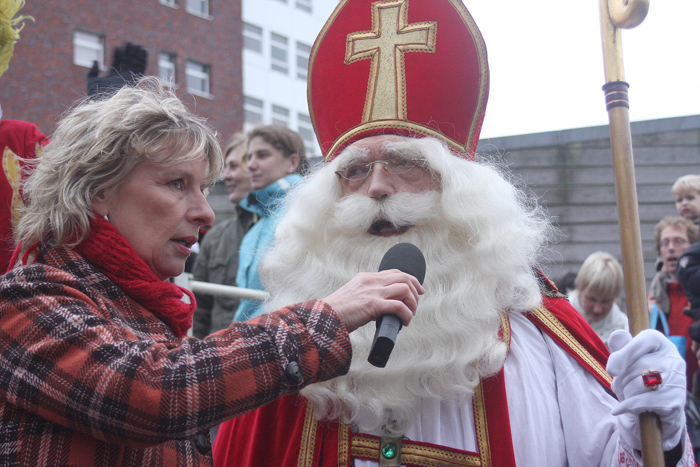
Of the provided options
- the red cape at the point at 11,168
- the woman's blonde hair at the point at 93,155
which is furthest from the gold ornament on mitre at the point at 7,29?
the woman's blonde hair at the point at 93,155

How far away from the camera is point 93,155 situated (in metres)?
1.83

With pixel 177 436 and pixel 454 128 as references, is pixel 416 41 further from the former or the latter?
pixel 177 436

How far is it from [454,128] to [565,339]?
0.95 metres

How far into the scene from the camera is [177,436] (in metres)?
1.53

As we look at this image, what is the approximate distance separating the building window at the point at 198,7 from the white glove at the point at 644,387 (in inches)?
917

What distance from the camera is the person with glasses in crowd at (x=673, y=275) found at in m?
5.11

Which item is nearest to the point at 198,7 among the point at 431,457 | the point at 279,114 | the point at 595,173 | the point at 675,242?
the point at 279,114

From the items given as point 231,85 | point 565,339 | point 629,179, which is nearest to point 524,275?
point 565,339

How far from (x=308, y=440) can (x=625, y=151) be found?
1.44 metres

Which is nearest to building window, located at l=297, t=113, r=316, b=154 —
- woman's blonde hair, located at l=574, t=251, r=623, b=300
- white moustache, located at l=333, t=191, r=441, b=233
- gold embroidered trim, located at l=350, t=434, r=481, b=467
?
woman's blonde hair, located at l=574, t=251, r=623, b=300

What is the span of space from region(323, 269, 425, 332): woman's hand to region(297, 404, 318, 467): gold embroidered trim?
815 mm

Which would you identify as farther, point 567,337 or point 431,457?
point 567,337

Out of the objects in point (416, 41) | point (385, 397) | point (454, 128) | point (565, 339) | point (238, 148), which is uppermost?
point (238, 148)

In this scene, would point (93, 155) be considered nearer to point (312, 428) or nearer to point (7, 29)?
point (312, 428)
